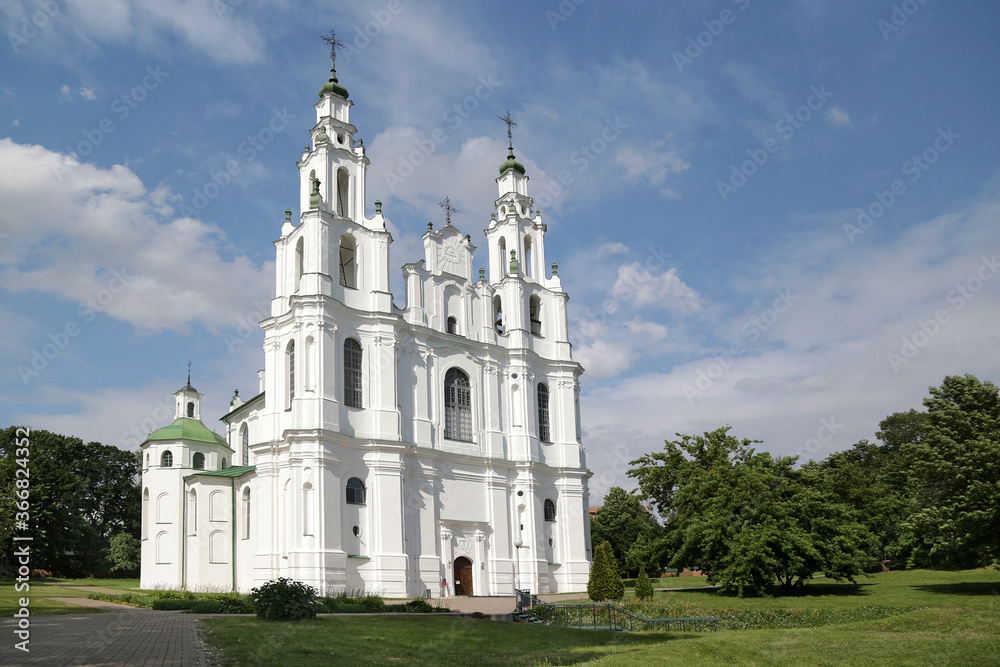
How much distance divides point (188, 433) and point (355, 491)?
21.3 meters

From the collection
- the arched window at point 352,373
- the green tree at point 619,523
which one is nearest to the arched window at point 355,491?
the arched window at point 352,373

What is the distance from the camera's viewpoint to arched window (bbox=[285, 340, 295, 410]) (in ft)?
119

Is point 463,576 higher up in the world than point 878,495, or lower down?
lower down

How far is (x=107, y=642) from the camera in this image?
14531 millimetres

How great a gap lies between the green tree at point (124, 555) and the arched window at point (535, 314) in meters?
38.6

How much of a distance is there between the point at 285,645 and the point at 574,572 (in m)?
29.8

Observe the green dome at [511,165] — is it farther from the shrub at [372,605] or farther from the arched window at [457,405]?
the shrub at [372,605]

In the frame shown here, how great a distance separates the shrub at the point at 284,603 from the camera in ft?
66.1

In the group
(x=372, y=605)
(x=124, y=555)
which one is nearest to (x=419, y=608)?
(x=372, y=605)

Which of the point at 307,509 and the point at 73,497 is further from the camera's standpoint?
the point at 73,497

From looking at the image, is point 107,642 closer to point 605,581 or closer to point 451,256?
point 605,581

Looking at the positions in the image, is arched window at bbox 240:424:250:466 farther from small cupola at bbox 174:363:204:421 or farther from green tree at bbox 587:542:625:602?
green tree at bbox 587:542:625:602

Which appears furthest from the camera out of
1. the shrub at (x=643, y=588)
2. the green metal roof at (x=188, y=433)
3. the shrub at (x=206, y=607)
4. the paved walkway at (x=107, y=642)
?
the green metal roof at (x=188, y=433)

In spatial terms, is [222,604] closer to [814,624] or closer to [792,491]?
[814,624]
